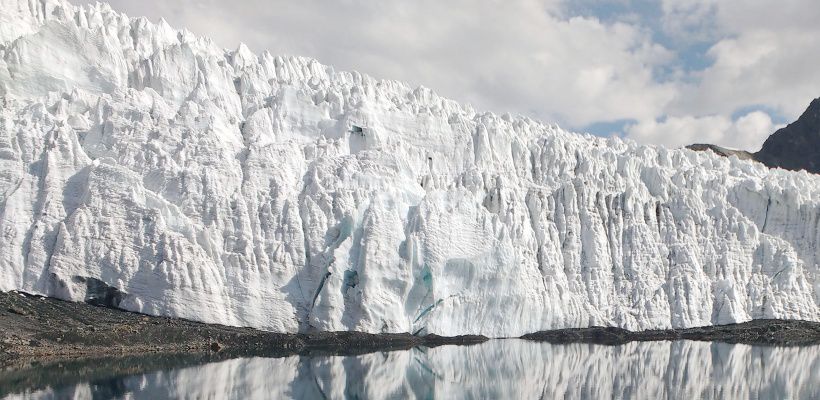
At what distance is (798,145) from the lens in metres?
136

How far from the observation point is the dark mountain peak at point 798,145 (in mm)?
133750

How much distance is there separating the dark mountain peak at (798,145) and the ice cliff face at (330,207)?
157 feet

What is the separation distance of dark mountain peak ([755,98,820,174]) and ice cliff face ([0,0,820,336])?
4795 cm

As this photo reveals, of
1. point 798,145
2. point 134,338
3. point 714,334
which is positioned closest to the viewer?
point 134,338

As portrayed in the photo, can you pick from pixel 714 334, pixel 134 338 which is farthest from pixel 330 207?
pixel 714 334

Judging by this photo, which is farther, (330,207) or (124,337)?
(330,207)

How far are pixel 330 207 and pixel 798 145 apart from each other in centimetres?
9692

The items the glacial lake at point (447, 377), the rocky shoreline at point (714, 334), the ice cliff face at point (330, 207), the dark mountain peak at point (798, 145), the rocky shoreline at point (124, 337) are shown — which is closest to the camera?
the glacial lake at point (447, 377)

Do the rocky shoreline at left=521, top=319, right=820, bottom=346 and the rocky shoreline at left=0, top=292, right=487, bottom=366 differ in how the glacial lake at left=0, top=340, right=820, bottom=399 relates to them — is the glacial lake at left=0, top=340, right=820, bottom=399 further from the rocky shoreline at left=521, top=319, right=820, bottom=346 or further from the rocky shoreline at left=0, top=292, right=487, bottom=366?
the rocky shoreline at left=521, top=319, right=820, bottom=346

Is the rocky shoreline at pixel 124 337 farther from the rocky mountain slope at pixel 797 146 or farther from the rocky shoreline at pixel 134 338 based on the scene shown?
the rocky mountain slope at pixel 797 146

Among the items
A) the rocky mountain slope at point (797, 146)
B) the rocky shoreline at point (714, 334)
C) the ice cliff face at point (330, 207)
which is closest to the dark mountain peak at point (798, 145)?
the rocky mountain slope at point (797, 146)

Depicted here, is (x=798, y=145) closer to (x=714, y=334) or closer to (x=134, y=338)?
(x=714, y=334)

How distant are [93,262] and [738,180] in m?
62.5

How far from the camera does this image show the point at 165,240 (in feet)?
193
